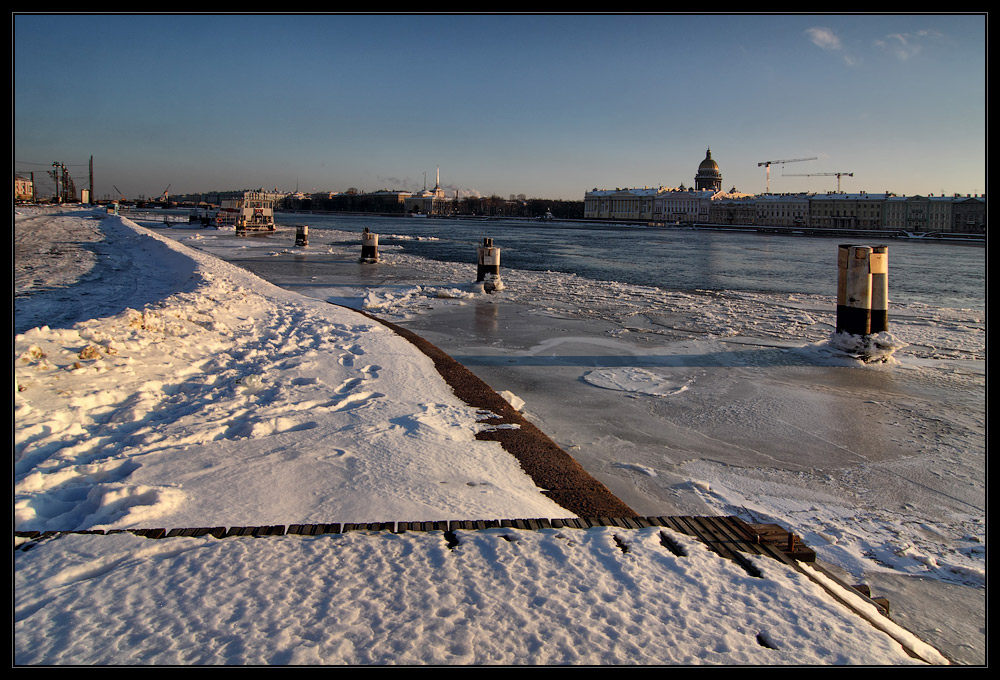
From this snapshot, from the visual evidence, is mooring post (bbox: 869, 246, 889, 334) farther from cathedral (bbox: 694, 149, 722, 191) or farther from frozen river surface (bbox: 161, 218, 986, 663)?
cathedral (bbox: 694, 149, 722, 191)

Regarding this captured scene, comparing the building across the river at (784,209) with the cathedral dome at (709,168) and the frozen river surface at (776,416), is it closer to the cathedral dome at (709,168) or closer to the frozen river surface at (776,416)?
the cathedral dome at (709,168)

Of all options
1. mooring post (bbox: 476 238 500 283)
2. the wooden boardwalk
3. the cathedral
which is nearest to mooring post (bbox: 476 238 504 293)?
mooring post (bbox: 476 238 500 283)

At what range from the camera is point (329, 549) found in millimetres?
3016

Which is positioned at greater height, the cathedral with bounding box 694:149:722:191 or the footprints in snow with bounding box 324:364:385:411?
the cathedral with bounding box 694:149:722:191

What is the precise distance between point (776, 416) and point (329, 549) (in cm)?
489

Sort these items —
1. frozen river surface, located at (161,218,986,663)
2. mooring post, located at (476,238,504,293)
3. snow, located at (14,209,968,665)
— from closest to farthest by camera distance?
1. snow, located at (14,209,968,665)
2. frozen river surface, located at (161,218,986,663)
3. mooring post, located at (476,238,504,293)

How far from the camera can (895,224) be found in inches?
4018

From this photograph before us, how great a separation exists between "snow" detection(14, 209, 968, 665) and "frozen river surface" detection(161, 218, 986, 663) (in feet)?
0.47

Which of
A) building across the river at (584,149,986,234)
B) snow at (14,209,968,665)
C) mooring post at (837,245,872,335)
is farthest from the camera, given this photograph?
building across the river at (584,149,986,234)

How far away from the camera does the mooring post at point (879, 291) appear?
947 centimetres

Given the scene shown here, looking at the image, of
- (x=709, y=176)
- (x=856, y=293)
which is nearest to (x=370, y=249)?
(x=856, y=293)

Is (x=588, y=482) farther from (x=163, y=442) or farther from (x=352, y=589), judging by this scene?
(x=163, y=442)

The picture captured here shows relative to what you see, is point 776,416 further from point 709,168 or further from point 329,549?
point 709,168

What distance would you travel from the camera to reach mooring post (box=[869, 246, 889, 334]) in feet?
31.1
